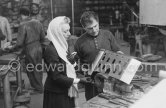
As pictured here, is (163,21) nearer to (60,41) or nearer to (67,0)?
(60,41)

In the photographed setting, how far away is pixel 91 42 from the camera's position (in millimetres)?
2797

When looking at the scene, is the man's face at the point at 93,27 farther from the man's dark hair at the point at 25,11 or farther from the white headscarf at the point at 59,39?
the man's dark hair at the point at 25,11

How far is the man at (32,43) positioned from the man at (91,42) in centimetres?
154

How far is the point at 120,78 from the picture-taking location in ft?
6.73

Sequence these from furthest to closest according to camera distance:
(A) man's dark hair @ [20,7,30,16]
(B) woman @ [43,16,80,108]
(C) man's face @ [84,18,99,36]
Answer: (A) man's dark hair @ [20,7,30,16] → (C) man's face @ [84,18,99,36] → (B) woman @ [43,16,80,108]

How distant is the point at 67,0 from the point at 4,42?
1.88m

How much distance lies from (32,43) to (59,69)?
200 cm

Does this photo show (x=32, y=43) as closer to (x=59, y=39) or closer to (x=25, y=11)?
(x=25, y=11)

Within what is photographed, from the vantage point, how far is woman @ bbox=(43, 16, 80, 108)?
2.42 meters

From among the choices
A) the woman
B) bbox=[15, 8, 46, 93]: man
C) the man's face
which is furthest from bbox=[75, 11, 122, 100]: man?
bbox=[15, 8, 46, 93]: man

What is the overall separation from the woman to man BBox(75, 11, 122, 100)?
0.27 metres

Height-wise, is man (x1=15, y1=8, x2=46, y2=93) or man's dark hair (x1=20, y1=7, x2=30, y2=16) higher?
man's dark hair (x1=20, y1=7, x2=30, y2=16)

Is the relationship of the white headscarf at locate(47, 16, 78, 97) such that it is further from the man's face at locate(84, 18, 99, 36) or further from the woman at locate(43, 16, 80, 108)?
the man's face at locate(84, 18, 99, 36)

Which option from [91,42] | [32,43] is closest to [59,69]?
[91,42]
